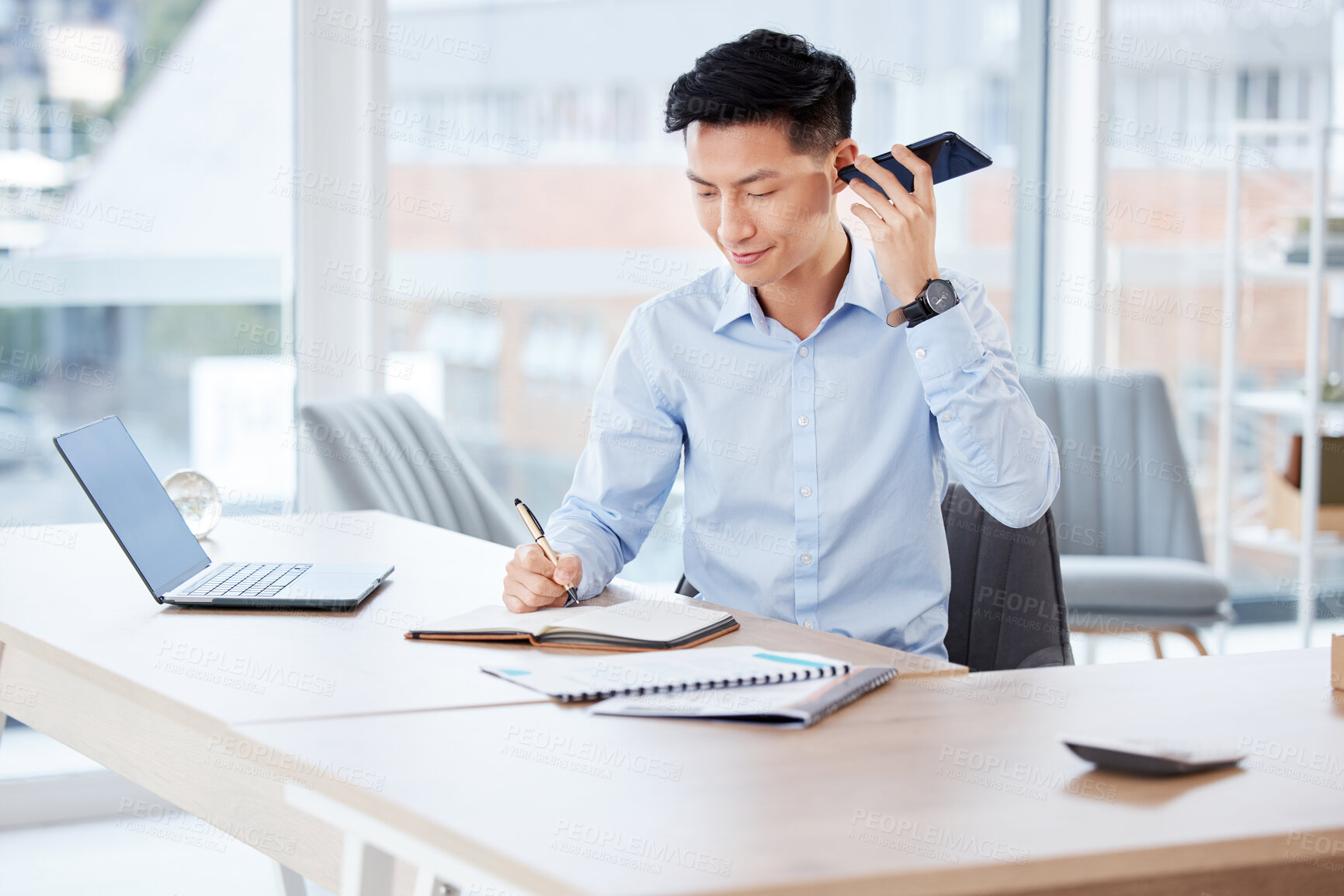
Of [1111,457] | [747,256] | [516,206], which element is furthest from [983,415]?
[516,206]

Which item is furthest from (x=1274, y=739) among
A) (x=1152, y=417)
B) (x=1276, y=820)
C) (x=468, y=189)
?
(x=468, y=189)

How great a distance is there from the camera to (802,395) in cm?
187

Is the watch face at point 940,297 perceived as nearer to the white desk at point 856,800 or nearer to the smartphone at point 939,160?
the smartphone at point 939,160

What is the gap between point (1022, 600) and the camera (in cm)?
193

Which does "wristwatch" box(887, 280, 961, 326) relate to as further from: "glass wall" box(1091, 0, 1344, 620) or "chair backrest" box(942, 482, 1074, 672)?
"glass wall" box(1091, 0, 1344, 620)

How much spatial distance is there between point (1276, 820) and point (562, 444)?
2696 millimetres

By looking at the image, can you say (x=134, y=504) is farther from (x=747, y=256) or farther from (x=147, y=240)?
(x=147, y=240)

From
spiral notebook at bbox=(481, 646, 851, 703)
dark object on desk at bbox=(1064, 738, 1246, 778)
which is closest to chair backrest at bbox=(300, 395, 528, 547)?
spiral notebook at bbox=(481, 646, 851, 703)

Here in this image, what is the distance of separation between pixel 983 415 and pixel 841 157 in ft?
1.40

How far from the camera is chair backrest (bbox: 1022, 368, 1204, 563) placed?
3.32 meters

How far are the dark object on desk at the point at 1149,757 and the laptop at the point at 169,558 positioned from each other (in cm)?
93

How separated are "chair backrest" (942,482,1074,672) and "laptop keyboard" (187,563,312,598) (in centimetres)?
97

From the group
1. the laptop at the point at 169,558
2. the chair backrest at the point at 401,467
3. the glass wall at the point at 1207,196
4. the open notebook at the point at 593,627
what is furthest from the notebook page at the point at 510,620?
the glass wall at the point at 1207,196

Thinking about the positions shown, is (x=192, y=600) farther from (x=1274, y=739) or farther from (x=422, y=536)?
(x=1274, y=739)
